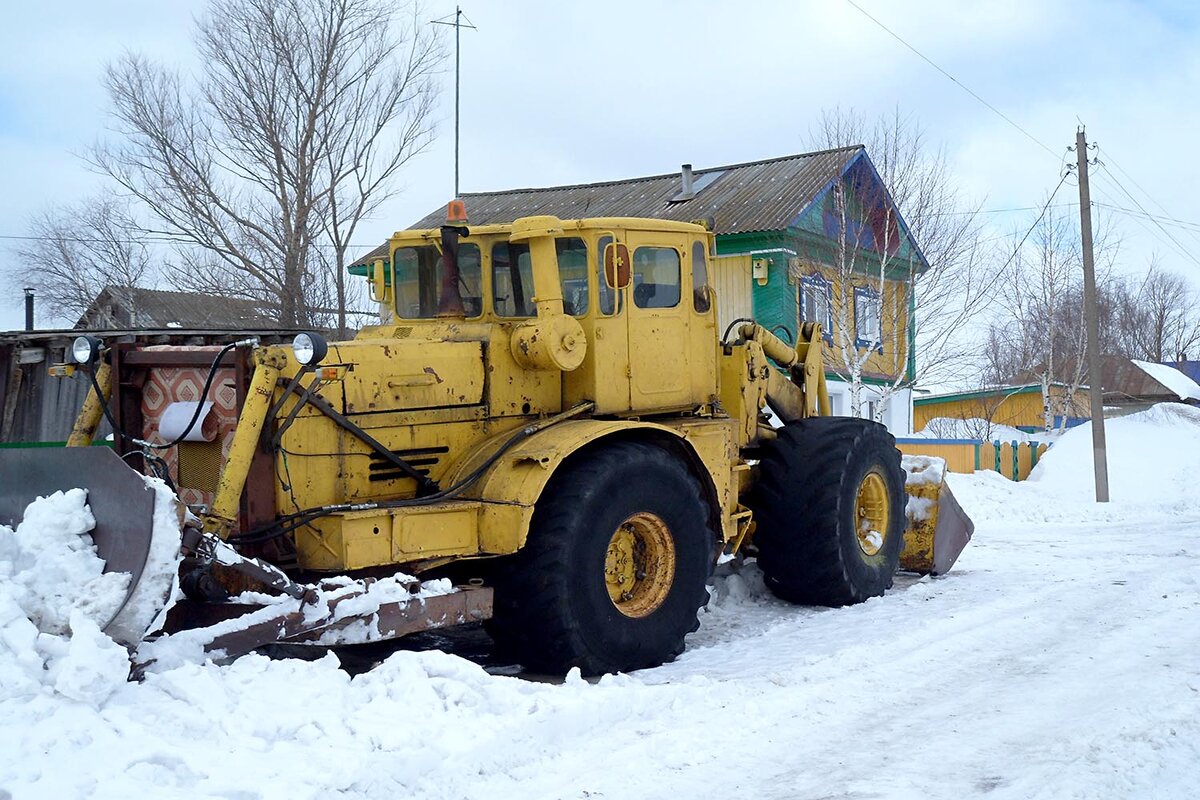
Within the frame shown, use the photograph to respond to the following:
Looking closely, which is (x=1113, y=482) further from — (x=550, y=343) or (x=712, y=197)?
(x=550, y=343)

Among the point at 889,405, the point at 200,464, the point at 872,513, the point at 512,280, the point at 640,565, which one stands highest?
the point at 512,280

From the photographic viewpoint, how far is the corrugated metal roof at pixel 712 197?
2283 cm

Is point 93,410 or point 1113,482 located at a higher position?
point 93,410

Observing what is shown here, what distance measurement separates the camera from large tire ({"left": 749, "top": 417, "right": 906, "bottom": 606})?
9.34 metres

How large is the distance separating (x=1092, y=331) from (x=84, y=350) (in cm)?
1896

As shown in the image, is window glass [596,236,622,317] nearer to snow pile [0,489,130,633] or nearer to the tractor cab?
the tractor cab

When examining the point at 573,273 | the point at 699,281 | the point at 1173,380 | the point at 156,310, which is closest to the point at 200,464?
the point at 573,273

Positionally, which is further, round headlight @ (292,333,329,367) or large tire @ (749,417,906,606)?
large tire @ (749,417,906,606)

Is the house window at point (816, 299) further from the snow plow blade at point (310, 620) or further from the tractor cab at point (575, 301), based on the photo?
the snow plow blade at point (310, 620)

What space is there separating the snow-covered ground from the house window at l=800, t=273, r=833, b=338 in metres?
12.8

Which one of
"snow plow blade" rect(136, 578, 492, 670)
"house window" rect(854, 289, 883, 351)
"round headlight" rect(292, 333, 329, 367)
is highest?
"house window" rect(854, 289, 883, 351)

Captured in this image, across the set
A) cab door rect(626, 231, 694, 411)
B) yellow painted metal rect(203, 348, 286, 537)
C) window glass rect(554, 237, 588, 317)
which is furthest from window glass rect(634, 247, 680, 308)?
yellow painted metal rect(203, 348, 286, 537)

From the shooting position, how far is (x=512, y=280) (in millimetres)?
8391

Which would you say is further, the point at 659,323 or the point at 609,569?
the point at 659,323
